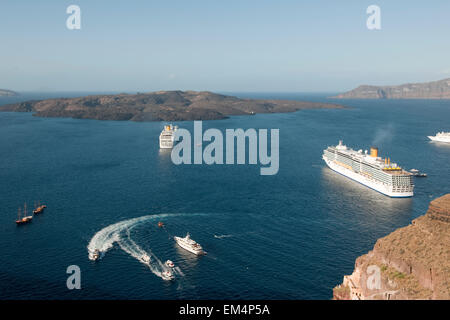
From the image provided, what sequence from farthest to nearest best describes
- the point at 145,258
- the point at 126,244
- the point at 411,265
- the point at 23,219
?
the point at 23,219, the point at 126,244, the point at 145,258, the point at 411,265

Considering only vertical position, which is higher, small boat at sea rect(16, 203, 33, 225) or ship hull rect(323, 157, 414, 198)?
ship hull rect(323, 157, 414, 198)

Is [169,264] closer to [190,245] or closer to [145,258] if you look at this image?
[145,258]

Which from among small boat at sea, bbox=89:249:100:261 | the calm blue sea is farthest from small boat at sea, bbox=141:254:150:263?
small boat at sea, bbox=89:249:100:261

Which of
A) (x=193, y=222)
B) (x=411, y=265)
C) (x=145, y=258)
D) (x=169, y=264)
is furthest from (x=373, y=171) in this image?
(x=411, y=265)

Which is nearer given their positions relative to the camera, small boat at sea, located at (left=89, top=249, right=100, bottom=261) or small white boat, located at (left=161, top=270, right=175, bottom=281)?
small white boat, located at (left=161, top=270, right=175, bottom=281)

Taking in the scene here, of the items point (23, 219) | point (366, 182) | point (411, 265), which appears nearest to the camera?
point (411, 265)

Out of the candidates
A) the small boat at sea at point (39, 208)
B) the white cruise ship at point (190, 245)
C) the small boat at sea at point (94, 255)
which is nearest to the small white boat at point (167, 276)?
the white cruise ship at point (190, 245)

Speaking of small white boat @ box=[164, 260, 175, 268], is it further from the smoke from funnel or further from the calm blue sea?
the smoke from funnel
